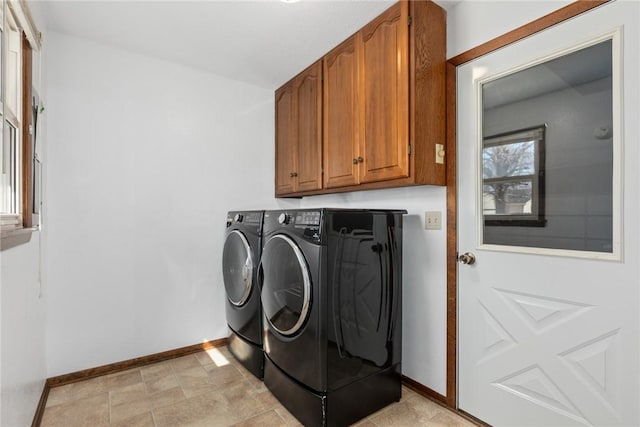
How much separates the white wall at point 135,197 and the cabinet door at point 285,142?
0.87 ft

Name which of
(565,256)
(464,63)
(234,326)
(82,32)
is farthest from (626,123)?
(82,32)

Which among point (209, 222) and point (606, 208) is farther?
point (209, 222)

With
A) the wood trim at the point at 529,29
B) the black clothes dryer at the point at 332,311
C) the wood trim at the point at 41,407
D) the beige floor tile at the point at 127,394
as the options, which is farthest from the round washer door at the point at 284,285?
the wood trim at the point at 529,29

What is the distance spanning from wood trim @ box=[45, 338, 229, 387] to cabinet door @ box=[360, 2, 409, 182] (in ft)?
6.27

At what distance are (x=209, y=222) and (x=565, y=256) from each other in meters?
2.40

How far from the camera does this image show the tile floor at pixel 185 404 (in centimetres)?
171

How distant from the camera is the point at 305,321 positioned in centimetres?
163

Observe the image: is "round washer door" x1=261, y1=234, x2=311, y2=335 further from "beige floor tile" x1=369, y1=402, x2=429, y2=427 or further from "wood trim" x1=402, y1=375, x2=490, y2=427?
"wood trim" x1=402, y1=375, x2=490, y2=427

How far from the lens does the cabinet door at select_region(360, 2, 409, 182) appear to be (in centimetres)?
171

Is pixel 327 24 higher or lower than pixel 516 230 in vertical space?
higher

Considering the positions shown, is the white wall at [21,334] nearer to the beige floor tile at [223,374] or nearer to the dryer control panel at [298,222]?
the beige floor tile at [223,374]

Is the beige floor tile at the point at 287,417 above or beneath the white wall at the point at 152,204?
beneath

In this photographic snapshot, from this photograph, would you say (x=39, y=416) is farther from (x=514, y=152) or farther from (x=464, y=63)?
(x=464, y=63)

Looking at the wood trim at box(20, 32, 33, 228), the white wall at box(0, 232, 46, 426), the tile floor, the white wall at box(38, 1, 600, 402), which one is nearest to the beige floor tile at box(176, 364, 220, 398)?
the tile floor
